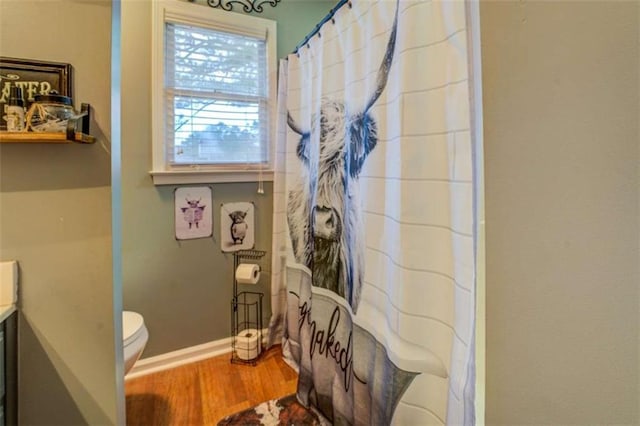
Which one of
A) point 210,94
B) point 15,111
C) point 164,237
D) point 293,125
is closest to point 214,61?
point 210,94

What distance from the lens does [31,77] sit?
79 centimetres

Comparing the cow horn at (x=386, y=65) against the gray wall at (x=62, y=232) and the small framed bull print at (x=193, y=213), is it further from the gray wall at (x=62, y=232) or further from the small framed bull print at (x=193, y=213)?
the small framed bull print at (x=193, y=213)

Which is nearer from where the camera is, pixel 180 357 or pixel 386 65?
pixel 386 65

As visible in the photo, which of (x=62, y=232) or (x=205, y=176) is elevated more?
(x=205, y=176)

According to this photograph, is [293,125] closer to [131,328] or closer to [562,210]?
[131,328]

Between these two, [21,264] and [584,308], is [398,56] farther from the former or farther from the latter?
[21,264]

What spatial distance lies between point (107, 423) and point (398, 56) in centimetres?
138

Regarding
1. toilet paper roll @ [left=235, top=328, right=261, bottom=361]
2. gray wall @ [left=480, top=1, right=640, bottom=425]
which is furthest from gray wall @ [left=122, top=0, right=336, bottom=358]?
gray wall @ [left=480, top=1, right=640, bottom=425]

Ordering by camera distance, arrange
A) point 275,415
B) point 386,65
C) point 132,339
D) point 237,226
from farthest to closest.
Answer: point 237,226
point 275,415
point 132,339
point 386,65

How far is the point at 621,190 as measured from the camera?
480 millimetres

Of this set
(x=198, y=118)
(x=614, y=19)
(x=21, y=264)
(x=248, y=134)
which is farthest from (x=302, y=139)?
(x=614, y=19)

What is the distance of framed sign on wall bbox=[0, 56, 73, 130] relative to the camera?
77 cm

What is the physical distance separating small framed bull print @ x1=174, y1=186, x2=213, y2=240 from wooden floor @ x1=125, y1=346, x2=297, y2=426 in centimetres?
84

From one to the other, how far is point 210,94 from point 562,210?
2.00m
